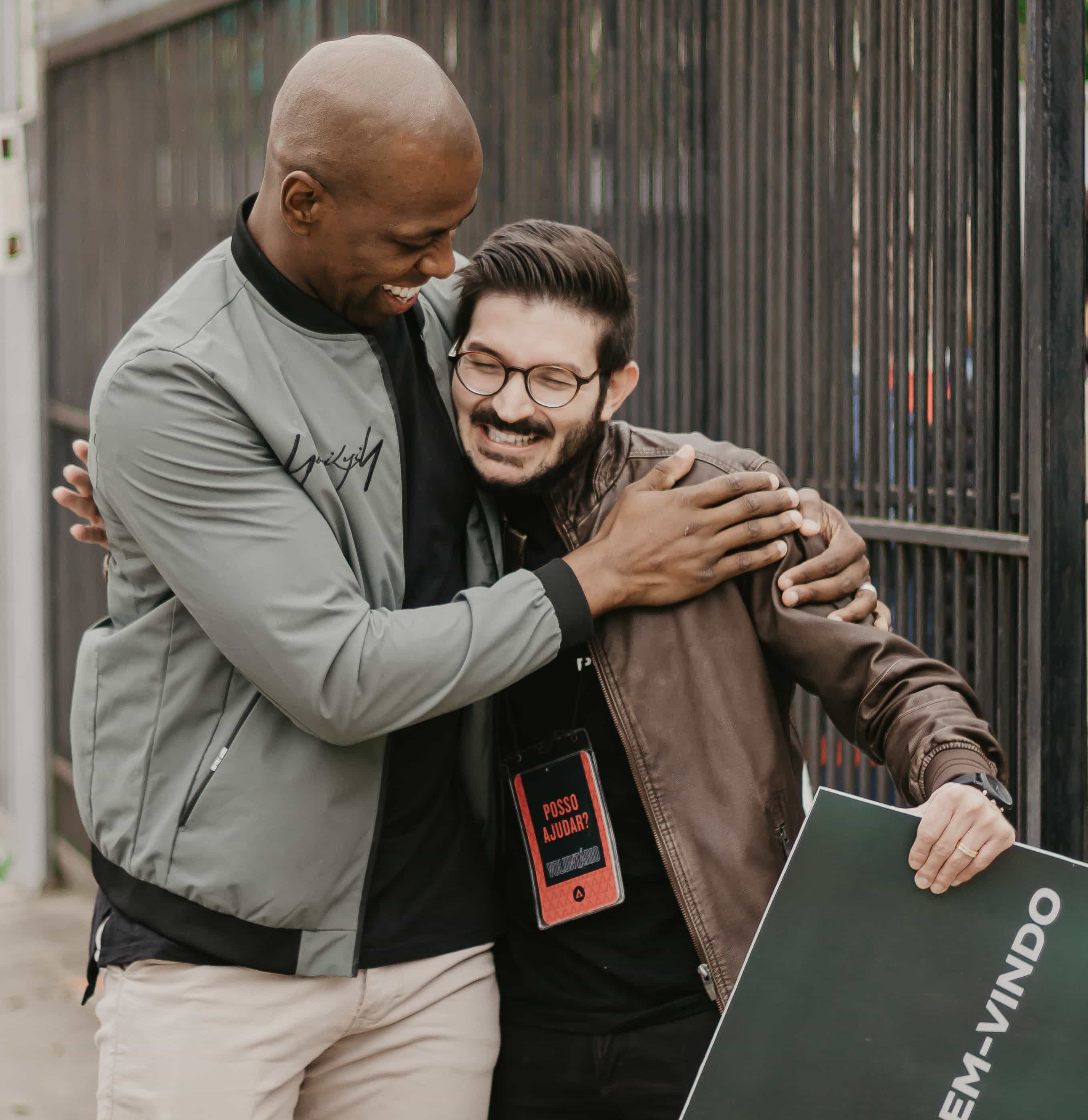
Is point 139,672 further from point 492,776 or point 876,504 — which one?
point 876,504

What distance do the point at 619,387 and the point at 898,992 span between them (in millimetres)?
1107

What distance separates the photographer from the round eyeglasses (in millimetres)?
2391

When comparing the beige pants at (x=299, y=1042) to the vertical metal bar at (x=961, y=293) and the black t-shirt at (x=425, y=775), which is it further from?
the vertical metal bar at (x=961, y=293)

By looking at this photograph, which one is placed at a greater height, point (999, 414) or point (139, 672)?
point (999, 414)

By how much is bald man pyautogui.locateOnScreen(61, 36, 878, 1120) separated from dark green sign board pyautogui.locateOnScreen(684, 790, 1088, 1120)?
0.50 meters

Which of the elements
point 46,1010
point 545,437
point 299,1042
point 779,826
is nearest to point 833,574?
point 779,826

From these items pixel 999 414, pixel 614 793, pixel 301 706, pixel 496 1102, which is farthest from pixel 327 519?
pixel 999 414

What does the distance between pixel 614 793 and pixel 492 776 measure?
0.23 metres

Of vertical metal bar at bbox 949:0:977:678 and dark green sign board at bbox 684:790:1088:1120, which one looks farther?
vertical metal bar at bbox 949:0:977:678

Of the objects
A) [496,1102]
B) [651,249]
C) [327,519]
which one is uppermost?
[651,249]

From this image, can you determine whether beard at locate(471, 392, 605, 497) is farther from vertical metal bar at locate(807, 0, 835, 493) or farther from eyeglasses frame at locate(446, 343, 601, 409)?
vertical metal bar at locate(807, 0, 835, 493)

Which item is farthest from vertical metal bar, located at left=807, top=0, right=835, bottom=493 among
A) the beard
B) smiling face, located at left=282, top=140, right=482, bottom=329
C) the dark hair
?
smiling face, located at left=282, top=140, right=482, bottom=329

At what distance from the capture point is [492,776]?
99.9 inches

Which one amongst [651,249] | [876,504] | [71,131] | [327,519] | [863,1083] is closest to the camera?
[863,1083]
